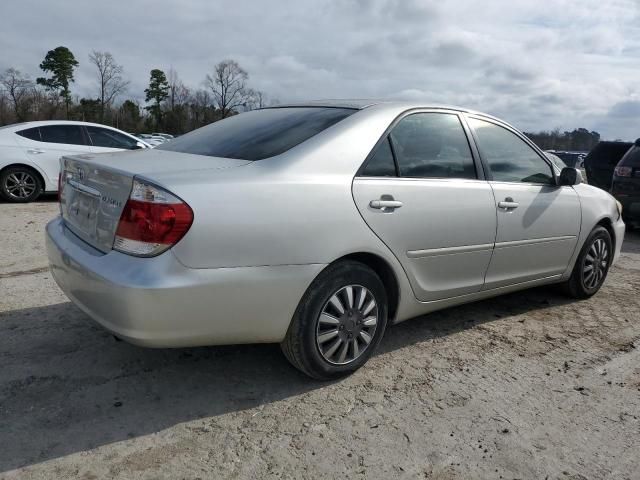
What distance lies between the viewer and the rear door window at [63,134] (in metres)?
9.21

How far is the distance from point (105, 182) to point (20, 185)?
735 cm

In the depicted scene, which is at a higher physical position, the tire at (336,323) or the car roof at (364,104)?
the car roof at (364,104)

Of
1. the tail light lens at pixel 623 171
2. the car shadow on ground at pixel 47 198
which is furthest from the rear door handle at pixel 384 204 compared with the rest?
the car shadow on ground at pixel 47 198

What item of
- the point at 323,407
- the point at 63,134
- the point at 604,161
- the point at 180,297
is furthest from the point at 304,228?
the point at 604,161

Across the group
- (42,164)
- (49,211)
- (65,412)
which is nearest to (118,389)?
(65,412)

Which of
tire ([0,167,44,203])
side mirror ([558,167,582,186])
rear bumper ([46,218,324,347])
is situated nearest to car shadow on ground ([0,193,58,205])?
tire ([0,167,44,203])

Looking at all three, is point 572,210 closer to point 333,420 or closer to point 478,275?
point 478,275

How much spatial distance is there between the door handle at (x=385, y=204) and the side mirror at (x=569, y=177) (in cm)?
191

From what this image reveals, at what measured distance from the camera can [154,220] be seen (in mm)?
2396

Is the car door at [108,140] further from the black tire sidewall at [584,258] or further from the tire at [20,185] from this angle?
the black tire sidewall at [584,258]

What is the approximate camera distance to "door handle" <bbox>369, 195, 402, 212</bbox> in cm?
300

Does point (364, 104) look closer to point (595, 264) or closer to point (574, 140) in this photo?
point (595, 264)

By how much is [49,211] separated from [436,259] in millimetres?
7022

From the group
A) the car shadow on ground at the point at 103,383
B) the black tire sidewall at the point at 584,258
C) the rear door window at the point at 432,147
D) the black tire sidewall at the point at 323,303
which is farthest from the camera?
the black tire sidewall at the point at 584,258
